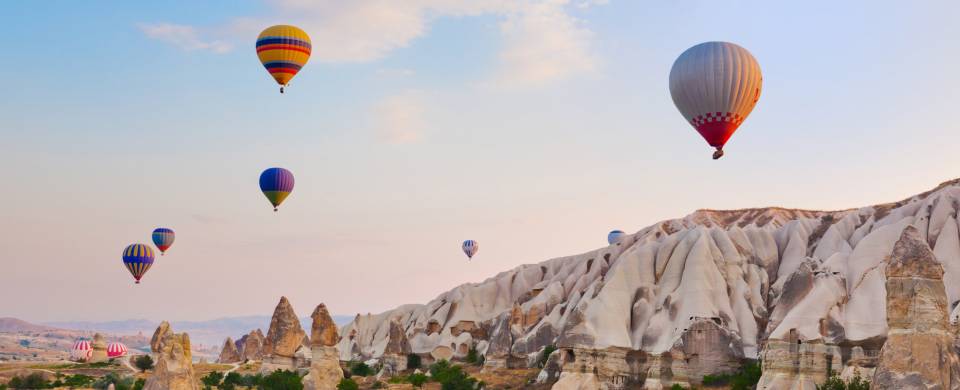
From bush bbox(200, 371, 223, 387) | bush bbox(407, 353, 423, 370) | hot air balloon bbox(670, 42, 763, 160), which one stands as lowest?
bush bbox(200, 371, 223, 387)

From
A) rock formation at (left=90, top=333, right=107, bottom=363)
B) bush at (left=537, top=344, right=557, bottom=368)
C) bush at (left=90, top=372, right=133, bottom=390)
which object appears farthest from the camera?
rock formation at (left=90, top=333, right=107, bottom=363)

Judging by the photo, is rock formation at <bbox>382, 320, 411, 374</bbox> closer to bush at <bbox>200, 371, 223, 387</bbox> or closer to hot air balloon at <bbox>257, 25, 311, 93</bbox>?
bush at <bbox>200, 371, 223, 387</bbox>

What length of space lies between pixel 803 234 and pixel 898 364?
4828 cm

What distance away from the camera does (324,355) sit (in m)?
58.4

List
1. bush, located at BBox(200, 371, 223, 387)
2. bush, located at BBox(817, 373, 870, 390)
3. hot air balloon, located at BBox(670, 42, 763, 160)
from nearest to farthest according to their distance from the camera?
1. hot air balloon, located at BBox(670, 42, 763, 160)
2. bush, located at BBox(817, 373, 870, 390)
3. bush, located at BBox(200, 371, 223, 387)

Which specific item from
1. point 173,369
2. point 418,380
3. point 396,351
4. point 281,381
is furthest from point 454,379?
point 173,369

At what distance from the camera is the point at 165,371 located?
37688mm

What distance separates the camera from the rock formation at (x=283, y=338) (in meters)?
70.8

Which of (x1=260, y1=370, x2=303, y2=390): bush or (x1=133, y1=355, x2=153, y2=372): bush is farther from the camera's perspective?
(x1=133, y1=355, x2=153, y2=372): bush

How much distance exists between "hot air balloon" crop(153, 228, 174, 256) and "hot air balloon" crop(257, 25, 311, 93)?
3427cm

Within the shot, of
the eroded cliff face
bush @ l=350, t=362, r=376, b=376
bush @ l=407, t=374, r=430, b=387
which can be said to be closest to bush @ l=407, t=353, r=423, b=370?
the eroded cliff face

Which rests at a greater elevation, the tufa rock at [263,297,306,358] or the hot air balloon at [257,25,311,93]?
the hot air balloon at [257,25,311,93]

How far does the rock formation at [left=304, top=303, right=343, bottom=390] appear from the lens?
57562 mm

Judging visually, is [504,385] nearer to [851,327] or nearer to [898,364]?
[851,327]
